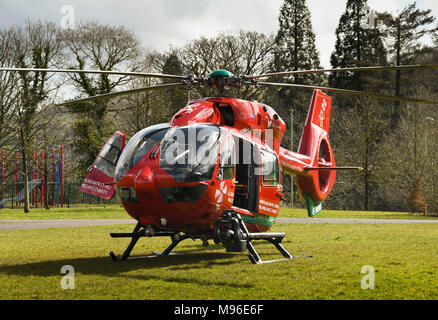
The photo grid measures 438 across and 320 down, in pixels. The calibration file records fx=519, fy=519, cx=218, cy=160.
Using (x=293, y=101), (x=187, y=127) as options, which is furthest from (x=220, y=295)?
(x=293, y=101)

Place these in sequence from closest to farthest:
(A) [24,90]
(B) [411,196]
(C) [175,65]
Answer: (A) [24,90]
(B) [411,196]
(C) [175,65]

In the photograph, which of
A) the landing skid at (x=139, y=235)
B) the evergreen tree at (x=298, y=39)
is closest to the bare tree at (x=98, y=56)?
the evergreen tree at (x=298, y=39)

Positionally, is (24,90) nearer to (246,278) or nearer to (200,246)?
(200,246)

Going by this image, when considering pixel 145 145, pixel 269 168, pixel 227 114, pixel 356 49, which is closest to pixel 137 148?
pixel 145 145

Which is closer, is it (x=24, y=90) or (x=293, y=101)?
(x=24, y=90)

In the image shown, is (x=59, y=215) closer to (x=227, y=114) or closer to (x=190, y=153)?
(x=227, y=114)

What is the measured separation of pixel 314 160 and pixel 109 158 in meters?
6.40

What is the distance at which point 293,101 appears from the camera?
188 ft

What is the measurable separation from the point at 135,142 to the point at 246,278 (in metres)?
3.63

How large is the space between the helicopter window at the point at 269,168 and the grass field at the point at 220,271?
6.30ft

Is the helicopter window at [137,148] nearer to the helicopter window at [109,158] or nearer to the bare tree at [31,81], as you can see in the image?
the helicopter window at [109,158]

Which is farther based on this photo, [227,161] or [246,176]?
[246,176]

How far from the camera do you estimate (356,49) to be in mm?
59375

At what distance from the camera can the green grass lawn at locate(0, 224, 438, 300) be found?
823 centimetres
